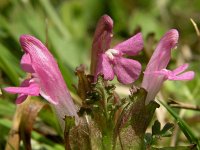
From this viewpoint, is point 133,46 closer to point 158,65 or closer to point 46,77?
point 158,65

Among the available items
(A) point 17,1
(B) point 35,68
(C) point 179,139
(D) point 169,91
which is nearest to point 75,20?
(A) point 17,1

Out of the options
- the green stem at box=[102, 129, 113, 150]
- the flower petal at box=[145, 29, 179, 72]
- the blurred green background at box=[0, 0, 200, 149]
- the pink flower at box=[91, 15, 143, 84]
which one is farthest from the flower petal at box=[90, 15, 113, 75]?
the blurred green background at box=[0, 0, 200, 149]

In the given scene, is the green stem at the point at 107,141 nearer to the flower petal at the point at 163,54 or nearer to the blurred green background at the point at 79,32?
the flower petal at the point at 163,54

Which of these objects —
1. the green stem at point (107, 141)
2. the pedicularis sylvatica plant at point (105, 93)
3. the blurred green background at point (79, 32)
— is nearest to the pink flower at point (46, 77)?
the pedicularis sylvatica plant at point (105, 93)

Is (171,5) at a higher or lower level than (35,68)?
higher

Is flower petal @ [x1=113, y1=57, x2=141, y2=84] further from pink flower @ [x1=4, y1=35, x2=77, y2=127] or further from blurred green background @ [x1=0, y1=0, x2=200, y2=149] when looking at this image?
blurred green background @ [x1=0, y1=0, x2=200, y2=149]

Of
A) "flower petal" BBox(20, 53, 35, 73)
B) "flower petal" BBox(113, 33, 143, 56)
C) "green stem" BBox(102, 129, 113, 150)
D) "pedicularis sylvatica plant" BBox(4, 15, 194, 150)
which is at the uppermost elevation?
"flower petal" BBox(113, 33, 143, 56)

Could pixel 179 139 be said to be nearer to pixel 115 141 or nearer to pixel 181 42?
pixel 115 141
